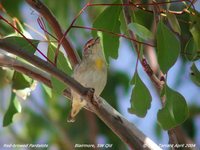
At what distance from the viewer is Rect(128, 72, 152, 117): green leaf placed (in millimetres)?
1824

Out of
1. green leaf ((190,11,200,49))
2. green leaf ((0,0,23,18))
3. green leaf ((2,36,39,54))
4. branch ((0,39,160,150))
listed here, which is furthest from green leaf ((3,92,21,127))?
green leaf ((0,0,23,18))

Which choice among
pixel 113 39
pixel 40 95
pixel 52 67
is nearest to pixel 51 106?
pixel 40 95

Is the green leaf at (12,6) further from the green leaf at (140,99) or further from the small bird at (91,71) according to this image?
the green leaf at (140,99)

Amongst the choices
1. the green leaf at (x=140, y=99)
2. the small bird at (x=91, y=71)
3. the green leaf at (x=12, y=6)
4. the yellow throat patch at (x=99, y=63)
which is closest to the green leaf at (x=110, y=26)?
the green leaf at (x=140, y=99)

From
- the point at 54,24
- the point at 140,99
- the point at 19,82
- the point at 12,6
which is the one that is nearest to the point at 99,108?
the point at 140,99

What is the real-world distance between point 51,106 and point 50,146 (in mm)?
358

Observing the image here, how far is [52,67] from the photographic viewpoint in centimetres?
152

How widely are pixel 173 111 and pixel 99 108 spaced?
0.26 m

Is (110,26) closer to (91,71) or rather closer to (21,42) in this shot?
(21,42)

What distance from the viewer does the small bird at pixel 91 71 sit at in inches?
92.8

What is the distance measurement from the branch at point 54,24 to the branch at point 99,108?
0.86 ft

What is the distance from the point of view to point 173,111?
1.75m

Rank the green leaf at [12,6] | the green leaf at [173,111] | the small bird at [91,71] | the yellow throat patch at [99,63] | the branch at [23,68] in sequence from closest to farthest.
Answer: the green leaf at [173,111]
the branch at [23,68]
the small bird at [91,71]
the yellow throat patch at [99,63]
the green leaf at [12,6]

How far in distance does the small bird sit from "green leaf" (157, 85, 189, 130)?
1.99 feet
